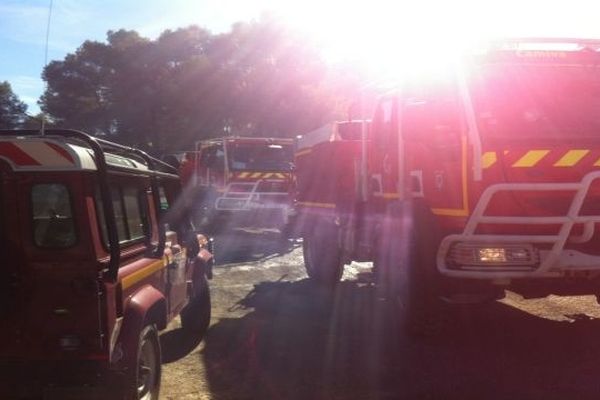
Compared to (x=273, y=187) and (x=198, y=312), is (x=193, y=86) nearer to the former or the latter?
(x=273, y=187)

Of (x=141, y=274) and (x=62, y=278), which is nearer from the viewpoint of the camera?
(x=62, y=278)

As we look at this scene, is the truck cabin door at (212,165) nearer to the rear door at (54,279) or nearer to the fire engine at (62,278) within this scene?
the fire engine at (62,278)

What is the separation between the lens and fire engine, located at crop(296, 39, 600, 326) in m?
5.58

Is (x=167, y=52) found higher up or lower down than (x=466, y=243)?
higher up

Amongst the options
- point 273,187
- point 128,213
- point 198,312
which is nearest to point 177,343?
point 198,312

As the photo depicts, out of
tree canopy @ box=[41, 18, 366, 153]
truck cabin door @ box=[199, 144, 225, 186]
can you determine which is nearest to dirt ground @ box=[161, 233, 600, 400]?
truck cabin door @ box=[199, 144, 225, 186]

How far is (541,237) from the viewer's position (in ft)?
18.3

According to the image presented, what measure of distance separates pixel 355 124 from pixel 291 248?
253 inches

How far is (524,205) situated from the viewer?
5586 mm

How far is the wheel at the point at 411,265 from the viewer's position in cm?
587

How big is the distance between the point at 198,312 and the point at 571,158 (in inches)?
151

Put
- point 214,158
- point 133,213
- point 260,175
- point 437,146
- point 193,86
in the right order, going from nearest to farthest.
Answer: point 133,213 < point 437,146 < point 260,175 < point 214,158 < point 193,86

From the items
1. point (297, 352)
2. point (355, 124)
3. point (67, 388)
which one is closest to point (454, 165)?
point (297, 352)

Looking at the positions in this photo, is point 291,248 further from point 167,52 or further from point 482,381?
point 167,52
